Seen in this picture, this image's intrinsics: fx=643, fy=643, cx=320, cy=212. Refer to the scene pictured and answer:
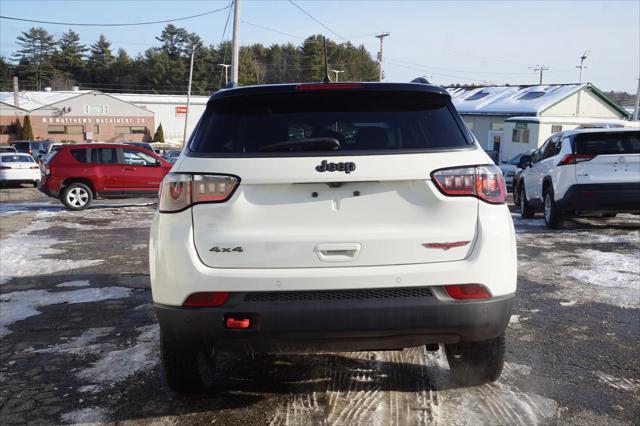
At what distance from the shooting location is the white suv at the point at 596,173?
9953 millimetres

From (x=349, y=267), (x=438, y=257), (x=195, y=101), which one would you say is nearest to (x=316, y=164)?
(x=349, y=267)

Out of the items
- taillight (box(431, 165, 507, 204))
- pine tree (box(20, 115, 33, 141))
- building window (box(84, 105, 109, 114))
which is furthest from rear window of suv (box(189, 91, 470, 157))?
building window (box(84, 105, 109, 114))

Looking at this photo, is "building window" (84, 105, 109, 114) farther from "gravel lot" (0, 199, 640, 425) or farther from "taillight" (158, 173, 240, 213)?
"taillight" (158, 173, 240, 213)

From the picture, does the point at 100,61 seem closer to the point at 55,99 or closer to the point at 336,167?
→ the point at 55,99

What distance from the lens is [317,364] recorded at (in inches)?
175

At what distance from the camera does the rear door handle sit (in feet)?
10.3

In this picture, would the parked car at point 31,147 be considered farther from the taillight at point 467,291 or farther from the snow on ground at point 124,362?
the taillight at point 467,291

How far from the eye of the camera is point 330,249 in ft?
10.3

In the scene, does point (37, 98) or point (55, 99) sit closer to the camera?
point (55, 99)

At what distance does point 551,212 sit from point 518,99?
33.2 metres

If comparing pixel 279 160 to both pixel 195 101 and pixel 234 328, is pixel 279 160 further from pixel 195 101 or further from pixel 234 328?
pixel 195 101

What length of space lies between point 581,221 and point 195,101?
62.6 metres

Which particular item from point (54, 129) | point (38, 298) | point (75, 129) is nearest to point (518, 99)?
point (38, 298)

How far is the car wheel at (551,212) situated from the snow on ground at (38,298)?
7.29m
